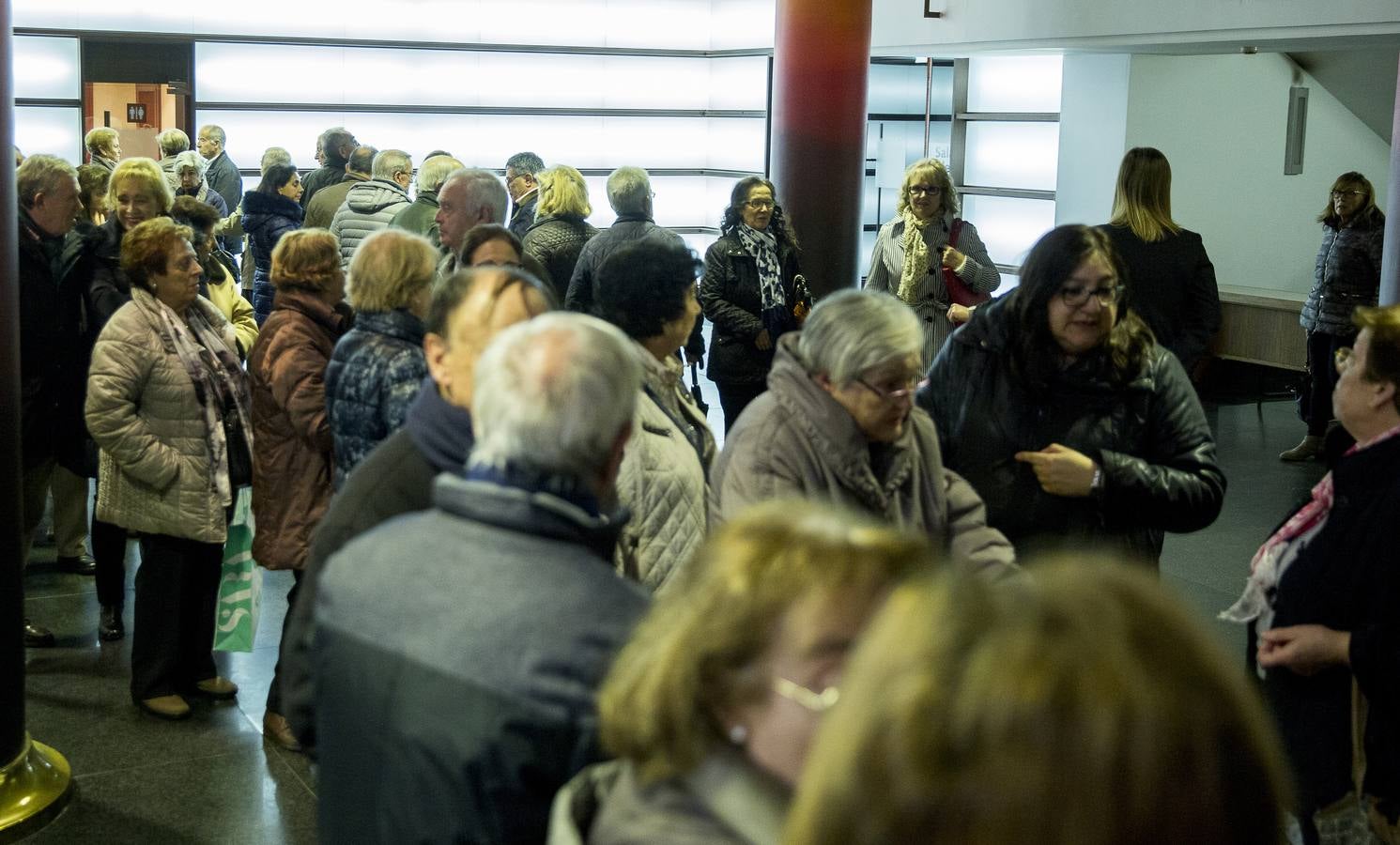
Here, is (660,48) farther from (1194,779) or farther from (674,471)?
(1194,779)

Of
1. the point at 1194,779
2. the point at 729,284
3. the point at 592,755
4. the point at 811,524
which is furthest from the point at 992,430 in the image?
the point at 729,284

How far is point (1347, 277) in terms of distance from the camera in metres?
9.56

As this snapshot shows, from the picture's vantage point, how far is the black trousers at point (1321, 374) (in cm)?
966

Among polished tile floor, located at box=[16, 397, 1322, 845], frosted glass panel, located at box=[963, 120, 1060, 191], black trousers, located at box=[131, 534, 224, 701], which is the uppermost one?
frosted glass panel, located at box=[963, 120, 1060, 191]

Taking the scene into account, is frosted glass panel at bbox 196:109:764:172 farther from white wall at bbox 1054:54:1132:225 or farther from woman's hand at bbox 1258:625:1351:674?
woman's hand at bbox 1258:625:1351:674

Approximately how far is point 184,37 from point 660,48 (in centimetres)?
446

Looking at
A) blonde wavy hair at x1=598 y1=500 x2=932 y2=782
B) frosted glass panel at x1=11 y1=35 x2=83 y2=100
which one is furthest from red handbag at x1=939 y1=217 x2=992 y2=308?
frosted glass panel at x1=11 y1=35 x2=83 y2=100

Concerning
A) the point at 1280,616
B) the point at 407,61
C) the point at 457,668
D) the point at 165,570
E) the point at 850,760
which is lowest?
the point at 165,570

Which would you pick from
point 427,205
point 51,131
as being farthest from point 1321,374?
point 51,131

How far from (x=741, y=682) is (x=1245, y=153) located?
12167mm

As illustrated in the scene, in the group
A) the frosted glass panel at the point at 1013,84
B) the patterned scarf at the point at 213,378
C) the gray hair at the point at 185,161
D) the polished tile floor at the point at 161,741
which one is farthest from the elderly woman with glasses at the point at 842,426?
the frosted glass panel at the point at 1013,84

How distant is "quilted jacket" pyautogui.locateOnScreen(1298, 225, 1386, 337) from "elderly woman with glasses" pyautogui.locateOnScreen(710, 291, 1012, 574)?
23.7 ft

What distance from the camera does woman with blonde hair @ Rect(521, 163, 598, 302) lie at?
24.4 ft

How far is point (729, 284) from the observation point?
7.04 metres
